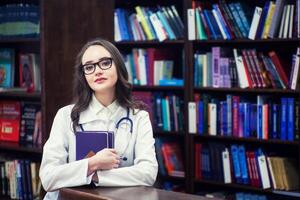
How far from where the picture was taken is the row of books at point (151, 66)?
3.91 m

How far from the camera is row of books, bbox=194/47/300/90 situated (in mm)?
3338

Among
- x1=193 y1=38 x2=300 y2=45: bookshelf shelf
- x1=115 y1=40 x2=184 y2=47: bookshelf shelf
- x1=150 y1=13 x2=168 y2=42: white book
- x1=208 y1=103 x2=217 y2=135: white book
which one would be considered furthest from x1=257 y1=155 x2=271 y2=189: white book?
x1=150 y1=13 x2=168 y2=42: white book

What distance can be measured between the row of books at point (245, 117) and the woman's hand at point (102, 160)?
5.73 feet

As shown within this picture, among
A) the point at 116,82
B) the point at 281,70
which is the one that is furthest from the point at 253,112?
the point at 116,82

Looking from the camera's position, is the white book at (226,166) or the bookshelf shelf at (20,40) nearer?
the bookshelf shelf at (20,40)

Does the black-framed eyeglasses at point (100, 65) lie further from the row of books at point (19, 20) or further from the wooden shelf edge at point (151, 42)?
the wooden shelf edge at point (151, 42)

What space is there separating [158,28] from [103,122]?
1.91 meters

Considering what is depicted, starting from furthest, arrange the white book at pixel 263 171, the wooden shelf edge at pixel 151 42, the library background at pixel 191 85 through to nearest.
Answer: the wooden shelf edge at pixel 151 42, the white book at pixel 263 171, the library background at pixel 191 85

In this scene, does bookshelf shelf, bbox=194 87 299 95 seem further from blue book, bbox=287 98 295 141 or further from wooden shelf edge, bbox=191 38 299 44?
wooden shelf edge, bbox=191 38 299 44

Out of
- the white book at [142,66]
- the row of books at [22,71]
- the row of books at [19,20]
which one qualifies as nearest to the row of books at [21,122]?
the row of books at [22,71]

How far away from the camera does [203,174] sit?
3.73 m

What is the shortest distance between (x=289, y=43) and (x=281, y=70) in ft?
0.72

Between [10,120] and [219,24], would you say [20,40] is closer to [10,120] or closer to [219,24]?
[10,120]

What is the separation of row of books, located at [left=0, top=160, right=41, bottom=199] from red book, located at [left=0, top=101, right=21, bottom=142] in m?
0.17
